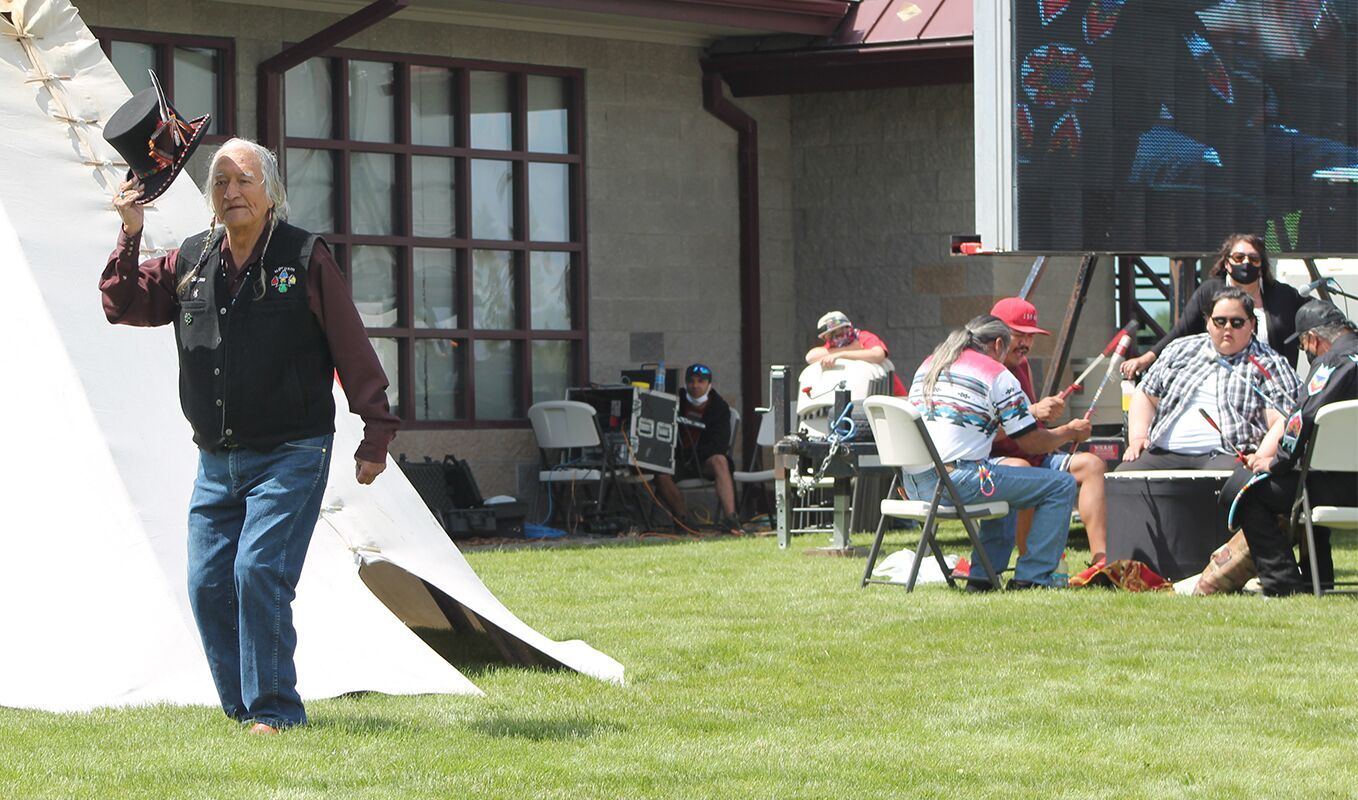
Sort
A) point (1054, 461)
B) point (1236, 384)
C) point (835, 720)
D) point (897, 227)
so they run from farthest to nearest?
point (897, 227), point (1054, 461), point (1236, 384), point (835, 720)

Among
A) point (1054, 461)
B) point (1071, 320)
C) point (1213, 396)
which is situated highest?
point (1071, 320)

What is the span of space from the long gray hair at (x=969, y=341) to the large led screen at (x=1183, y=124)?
1.35 metres

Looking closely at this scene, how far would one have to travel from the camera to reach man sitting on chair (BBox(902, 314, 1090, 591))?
880cm

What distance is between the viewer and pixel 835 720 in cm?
556

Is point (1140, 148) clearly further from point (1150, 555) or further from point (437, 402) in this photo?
point (437, 402)

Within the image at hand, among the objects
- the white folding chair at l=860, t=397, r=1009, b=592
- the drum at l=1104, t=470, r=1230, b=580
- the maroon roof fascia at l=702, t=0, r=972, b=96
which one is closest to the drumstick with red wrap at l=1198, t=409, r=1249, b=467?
the drum at l=1104, t=470, r=1230, b=580

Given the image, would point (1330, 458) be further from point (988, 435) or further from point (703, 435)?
point (703, 435)

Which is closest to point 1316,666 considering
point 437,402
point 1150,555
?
point 1150,555

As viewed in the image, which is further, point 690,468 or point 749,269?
point 749,269

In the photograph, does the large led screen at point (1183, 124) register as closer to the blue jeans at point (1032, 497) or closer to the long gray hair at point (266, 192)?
the blue jeans at point (1032, 497)

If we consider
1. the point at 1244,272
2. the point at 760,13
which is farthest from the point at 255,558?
the point at 760,13

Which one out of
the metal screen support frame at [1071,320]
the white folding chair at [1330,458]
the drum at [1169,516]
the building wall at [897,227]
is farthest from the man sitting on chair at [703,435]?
the white folding chair at [1330,458]

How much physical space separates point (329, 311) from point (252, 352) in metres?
0.21

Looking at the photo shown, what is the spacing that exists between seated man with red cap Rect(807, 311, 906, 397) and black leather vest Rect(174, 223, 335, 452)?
296 inches
